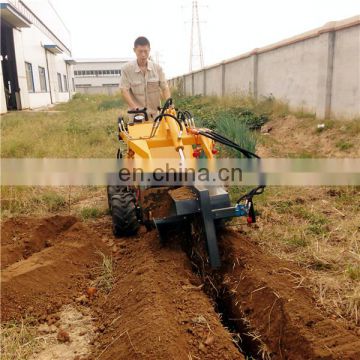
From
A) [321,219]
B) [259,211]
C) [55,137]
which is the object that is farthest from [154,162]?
[55,137]

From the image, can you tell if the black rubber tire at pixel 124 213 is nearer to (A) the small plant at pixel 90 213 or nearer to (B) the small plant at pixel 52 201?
(A) the small plant at pixel 90 213


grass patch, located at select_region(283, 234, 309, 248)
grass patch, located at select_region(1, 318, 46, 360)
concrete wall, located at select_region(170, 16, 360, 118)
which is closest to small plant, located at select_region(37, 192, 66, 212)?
grass patch, located at select_region(1, 318, 46, 360)

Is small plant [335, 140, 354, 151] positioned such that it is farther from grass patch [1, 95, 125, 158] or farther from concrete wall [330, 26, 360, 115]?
grass patch [1, 95, 125, 158]

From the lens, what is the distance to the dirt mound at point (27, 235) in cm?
379

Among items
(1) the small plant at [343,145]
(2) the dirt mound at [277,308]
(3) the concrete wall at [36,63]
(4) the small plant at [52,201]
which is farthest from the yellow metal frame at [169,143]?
(3) the concrete wall at [36,63]

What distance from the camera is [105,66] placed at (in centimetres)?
6981

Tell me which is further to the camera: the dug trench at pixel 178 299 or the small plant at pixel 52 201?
the small plant at pixel 52 201

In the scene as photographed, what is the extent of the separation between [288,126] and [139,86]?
213 inches

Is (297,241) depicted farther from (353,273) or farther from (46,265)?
(46,265)

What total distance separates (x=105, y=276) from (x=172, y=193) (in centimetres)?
91

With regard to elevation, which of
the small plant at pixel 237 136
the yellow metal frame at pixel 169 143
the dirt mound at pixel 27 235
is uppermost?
the yellow metal frame at pixel 169 143

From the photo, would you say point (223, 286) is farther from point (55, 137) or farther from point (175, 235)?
point (55, 137)

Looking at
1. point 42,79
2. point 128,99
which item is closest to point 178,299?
point 128,99

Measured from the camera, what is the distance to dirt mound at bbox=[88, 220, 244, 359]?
224 centimetres
